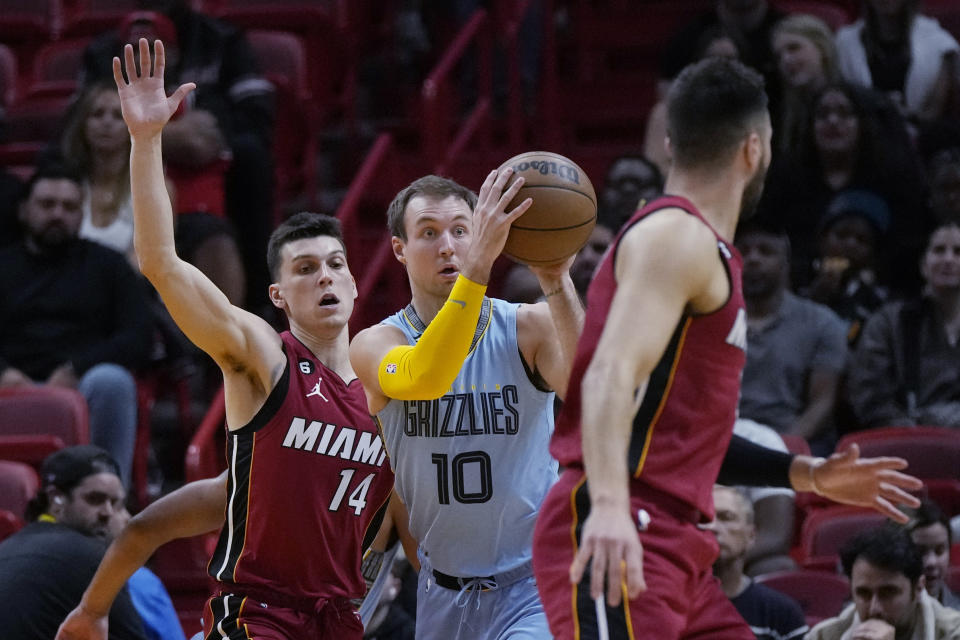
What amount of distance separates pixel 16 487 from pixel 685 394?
4414 millimetres

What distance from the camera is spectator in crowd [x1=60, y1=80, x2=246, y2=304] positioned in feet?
28.3

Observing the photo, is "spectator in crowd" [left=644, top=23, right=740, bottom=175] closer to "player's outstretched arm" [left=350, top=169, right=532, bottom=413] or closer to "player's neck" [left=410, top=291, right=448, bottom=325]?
"player's neck" [left=410, top=291, right=448, bottom=325]

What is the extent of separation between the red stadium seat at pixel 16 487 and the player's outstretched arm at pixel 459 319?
10.5 feet

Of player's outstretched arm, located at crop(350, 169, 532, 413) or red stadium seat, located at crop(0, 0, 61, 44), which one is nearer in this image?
player's outstretched arm, located at crop(350, 169, 532, 413)

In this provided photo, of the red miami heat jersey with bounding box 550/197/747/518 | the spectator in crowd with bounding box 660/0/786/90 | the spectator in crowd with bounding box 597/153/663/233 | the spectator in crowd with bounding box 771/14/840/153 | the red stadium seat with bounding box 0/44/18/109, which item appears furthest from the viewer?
the red stadium seat with bounding box 0/44/18/109

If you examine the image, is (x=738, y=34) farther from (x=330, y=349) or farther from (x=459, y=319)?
(x=459, y=319)

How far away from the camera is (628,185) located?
362 inches

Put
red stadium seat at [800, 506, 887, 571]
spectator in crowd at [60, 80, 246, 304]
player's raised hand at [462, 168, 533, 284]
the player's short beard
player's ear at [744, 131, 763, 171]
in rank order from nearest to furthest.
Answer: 1. player's ear at [744, 131, 763, 171]
2. the player's short beard
3. player's raised hand at [462, 168, 533, 284]
4. red stadium seat at [800, 506, 887, 571]
5. spectator in crowd at [60, 80, 246, 304]

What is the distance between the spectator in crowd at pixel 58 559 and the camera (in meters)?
5.85

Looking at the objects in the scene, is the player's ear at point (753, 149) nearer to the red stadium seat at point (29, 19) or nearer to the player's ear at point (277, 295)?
the player's ear at point (277, 295)

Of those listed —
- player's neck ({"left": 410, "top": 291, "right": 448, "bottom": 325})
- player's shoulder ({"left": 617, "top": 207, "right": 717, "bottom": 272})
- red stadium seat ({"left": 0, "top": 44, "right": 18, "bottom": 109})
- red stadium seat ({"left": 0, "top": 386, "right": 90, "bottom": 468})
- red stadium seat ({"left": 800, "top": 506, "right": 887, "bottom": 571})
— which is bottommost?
red stadium seat ({"left": 800, "top": 506, "right": 887, "bottom": 571})

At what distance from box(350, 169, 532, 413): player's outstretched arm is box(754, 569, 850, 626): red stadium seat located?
277 centimetres

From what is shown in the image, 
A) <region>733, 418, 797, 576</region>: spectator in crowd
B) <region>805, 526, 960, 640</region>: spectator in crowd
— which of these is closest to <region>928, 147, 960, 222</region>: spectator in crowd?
<region>733, 418, 797, 576</region>: spectator in crowd

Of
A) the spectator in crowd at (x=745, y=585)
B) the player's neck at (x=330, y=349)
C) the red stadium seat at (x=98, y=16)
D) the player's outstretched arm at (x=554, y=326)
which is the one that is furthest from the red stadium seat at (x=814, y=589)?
the red stadium seat at (x=98, y=16)
